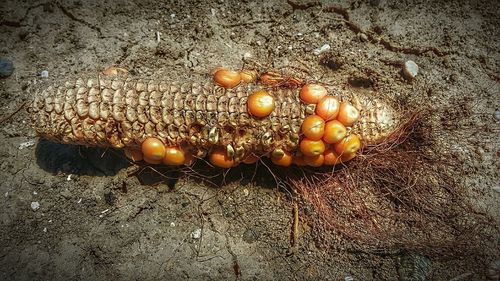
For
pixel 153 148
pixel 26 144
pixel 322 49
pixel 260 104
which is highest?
pixel 260 104

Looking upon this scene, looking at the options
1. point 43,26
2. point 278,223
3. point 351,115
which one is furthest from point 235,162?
point 43,26

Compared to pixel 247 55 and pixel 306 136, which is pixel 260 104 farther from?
pixel 247 55

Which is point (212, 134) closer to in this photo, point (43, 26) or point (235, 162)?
point (235, 162)

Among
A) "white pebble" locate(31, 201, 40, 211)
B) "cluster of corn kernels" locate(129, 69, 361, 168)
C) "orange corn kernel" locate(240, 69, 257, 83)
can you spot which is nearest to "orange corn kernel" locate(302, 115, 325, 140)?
"cluster of corn kernels" locate(129, 69, 361, 168)

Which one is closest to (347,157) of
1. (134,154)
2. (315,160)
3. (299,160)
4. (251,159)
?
(315,160)

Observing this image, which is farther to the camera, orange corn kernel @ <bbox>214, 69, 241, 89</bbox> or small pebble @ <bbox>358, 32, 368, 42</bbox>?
small pebble @ <bbox>358, 32, 368, 42</bbox>

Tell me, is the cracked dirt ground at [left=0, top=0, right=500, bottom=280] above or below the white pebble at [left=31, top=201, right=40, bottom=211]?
above

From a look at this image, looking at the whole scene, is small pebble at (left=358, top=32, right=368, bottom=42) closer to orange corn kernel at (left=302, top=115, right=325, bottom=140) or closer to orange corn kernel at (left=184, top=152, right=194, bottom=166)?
orange corn kernel at (left=302, top=115, right=325, bottom=140)
